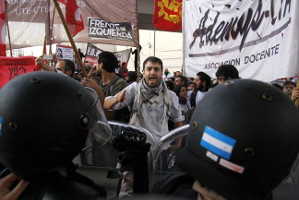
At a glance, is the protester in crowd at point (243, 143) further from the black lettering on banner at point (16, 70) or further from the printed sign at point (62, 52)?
the printed sign at point (62, 52)

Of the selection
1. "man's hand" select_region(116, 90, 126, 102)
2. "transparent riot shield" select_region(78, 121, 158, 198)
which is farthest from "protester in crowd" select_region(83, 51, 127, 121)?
"transparent riot shield" select_region(78, 121, 158, 198)

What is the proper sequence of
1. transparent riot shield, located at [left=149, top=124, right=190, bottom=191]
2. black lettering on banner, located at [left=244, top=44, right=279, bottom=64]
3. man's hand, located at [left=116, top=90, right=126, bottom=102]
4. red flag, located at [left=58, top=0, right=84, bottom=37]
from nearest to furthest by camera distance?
transparent riot shield, located at [left=149, top=124, right=190, bottom=191] → black lettering on banner, located at [left=244, top=44, right=279, bottom=64] → man's hand, located at [left=116, top=90, right=126, bottom=102] → red flag, located at [left=58, top=0, right=84, bottom=37]

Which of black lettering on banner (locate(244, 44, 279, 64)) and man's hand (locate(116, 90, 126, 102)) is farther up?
black lettering on banner (locate(244, 44, 279, 64))

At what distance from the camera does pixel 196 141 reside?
121 cm

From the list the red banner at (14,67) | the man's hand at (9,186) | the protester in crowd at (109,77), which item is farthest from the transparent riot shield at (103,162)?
the red banner at (14,67)

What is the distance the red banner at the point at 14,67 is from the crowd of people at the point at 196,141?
277cm

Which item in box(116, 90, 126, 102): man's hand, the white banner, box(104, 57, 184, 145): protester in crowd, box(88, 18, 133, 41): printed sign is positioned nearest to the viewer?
the white banner

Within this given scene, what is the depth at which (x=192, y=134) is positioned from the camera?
1244 mm

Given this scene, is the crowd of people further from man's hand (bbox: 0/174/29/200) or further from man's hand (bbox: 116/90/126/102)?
man's hand (bbox: 116/90/126/102)

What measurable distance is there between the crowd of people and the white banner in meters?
1.50

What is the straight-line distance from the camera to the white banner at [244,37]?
8.73ft

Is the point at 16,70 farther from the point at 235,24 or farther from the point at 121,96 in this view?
the point at 235,24

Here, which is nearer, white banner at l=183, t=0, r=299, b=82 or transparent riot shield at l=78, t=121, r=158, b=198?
transparent riot shield at l=78, t=121, r=158, b=198

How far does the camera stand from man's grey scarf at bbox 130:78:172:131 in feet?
10.6
